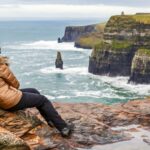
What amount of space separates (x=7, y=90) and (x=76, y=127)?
11.3 ft

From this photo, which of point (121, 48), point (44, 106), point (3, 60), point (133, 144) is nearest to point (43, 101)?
point (44, 106)

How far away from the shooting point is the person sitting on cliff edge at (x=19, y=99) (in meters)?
14.2

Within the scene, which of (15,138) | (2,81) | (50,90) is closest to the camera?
(15,138)

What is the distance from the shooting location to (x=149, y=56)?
13400 centimetres

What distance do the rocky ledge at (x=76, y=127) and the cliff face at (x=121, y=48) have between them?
130m

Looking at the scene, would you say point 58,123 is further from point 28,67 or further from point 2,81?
point 28,67

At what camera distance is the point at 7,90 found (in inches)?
559

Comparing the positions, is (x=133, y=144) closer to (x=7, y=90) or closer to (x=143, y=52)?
(x=7, y=90)

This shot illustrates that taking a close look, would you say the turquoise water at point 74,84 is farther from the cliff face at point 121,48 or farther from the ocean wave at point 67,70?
the cliff face at point 121,48

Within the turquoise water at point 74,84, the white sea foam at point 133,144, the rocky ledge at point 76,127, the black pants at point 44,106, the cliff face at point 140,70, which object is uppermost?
the black pants at point 44,106

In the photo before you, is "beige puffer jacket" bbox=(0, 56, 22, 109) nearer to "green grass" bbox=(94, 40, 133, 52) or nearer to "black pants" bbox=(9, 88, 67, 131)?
"black pants" bbox=(9, 88, 67, 131)

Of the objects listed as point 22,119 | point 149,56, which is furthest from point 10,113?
point 149,56

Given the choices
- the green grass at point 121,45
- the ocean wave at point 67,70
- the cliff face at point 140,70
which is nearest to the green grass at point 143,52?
the cliff face at point 140,70

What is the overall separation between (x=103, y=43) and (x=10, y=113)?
147 m
